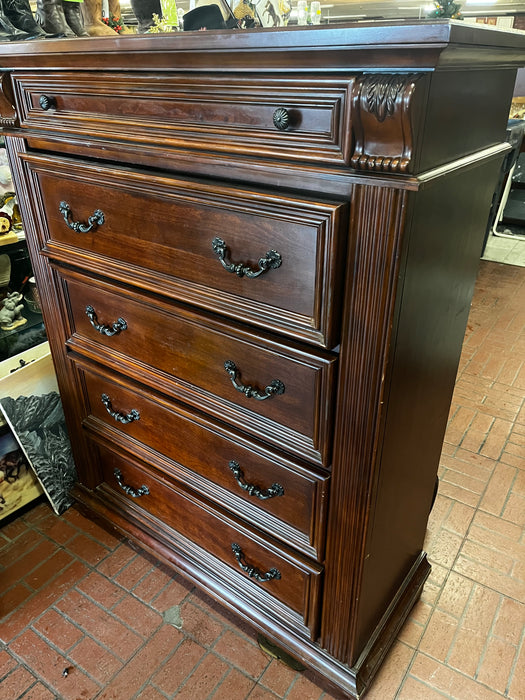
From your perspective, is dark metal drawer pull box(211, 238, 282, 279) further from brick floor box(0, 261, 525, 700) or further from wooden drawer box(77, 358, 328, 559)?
brick floor box(0, 261, 525, 700)

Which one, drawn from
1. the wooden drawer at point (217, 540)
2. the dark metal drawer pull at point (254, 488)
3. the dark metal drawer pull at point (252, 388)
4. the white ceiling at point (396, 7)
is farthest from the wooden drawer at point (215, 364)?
the white ceiling at point (396, 7)

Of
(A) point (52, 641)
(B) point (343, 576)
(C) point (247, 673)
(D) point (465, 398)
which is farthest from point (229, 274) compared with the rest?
(D) point (465, 398)

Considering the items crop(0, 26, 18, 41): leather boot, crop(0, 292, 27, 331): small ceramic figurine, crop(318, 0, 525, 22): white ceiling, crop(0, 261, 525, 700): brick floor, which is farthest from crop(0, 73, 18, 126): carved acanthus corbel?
crop(318, 0, 525, 22): white ceiling

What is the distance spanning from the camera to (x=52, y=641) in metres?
1.63

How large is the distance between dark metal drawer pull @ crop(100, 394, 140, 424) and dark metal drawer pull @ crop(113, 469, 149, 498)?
0.24 m

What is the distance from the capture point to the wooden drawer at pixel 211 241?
97 centimetres

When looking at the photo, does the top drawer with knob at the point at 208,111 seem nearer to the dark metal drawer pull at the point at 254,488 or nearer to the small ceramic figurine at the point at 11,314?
the dark metal drawer pull at the point at 254,488

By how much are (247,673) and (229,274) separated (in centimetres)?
119

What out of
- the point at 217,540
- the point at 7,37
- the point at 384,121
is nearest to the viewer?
the point at 384,121

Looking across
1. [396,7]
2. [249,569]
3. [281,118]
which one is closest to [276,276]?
[281,118]

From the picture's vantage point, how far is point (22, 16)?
151 cm

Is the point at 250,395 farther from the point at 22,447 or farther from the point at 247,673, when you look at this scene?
the point at 22,447

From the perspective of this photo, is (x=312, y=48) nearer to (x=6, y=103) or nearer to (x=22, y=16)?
(x=6, y=103)

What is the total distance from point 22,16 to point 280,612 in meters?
1.87
